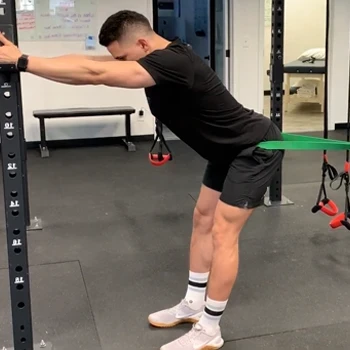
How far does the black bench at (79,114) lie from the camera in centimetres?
630

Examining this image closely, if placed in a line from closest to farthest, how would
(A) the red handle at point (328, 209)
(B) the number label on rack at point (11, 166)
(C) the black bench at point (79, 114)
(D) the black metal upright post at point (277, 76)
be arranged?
Answer: (B) the number label on rack at point (11, 166) → (A) the red handle at point (328, 209) → (D) the black metal upright post at point (277, 76) → (C) the black bench at point (79, 114)

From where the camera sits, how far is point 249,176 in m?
2.18

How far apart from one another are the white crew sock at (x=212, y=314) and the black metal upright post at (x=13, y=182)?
720 mm

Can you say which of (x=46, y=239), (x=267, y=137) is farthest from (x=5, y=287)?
(x=267, y=137)

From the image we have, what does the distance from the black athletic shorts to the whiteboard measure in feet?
15.8

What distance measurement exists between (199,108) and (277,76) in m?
2.24

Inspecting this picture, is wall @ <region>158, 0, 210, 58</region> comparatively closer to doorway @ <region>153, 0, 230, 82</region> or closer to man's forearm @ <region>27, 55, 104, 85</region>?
doorway @ <region>153, 0, 230, 82</region>

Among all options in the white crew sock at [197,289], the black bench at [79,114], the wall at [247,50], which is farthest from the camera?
the wall at [247,50]

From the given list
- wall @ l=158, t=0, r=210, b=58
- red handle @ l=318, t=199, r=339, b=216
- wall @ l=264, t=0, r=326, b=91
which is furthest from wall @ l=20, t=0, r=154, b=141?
wall @ l=264, t=0, r=326, b=91

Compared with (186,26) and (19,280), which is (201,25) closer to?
(186,26)

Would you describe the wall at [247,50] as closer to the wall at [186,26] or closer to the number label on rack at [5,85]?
the wall at [186,26]

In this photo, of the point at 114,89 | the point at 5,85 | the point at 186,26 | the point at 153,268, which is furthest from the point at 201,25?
the point at 5,85

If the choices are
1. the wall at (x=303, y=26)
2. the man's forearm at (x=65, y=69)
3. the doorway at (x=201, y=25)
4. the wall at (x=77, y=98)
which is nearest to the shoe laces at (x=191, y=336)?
the man's forearm at (x=65, y=69)

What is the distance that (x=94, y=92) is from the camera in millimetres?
6777
